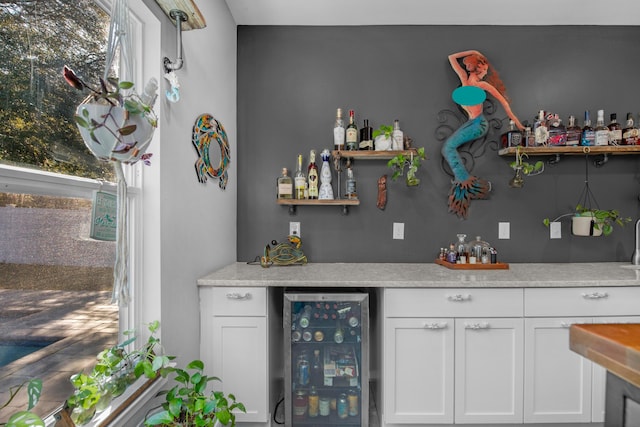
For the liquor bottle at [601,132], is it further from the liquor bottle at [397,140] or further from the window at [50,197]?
the window at [50,197]

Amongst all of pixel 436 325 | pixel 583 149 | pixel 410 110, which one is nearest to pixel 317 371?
pixel 436 325

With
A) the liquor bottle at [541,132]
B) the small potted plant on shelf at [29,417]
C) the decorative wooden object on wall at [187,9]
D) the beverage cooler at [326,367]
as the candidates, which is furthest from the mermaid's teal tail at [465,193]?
the small potted plant on shelf at [29,417]

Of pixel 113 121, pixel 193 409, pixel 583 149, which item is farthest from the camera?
pixel 583 149

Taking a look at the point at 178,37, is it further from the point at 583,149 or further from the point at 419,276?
the point at 583,149

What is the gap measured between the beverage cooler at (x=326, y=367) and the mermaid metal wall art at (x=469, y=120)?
120cm

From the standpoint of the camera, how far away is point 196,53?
1762 millimetres

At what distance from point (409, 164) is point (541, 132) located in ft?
2.90

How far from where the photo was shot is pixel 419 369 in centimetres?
175

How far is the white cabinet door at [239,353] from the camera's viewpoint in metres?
1.75

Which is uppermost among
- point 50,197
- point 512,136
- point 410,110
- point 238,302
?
point 410,110

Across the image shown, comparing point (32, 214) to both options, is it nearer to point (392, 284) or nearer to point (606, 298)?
point (392, 284)

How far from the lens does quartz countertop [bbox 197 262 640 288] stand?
1.74 meters

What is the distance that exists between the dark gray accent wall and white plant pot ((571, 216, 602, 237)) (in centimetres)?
14

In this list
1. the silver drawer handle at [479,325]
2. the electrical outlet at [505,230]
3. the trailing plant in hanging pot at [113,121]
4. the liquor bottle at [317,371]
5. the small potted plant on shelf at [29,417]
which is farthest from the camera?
the electrical outlet at [505,230]
